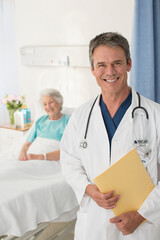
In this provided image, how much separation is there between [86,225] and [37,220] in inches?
25.7

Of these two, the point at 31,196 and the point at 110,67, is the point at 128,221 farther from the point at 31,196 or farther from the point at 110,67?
the point at 31,196

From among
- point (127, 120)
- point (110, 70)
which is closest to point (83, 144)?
point (127, 120)

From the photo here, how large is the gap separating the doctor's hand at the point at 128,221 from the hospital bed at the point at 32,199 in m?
0.83

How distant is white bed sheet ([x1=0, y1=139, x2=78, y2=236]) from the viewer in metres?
1.97

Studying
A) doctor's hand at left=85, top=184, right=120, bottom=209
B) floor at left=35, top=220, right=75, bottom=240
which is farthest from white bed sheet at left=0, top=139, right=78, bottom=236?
doctor's hand at left=85, top=184, right=120, bottom=209

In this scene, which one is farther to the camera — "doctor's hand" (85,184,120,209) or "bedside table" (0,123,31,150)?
"bedside table" (0,123,31,150)

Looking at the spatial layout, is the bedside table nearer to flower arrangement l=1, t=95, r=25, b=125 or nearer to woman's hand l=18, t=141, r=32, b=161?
flower arrangement l=1, t=95, r=25, b=125

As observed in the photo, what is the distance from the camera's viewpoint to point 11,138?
369 centimetres

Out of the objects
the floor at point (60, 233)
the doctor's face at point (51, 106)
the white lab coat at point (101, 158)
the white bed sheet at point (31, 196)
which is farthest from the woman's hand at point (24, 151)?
the white lab coat at point (101, 158)

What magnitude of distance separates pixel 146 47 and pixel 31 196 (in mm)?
1360

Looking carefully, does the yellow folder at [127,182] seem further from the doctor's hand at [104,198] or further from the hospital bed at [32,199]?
the hospital bed at [32,199]

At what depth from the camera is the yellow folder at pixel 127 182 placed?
1.35m

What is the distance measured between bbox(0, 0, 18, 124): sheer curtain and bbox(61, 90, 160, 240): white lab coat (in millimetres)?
2717

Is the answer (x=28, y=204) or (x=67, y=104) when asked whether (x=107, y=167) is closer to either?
(x=28, y=204)
